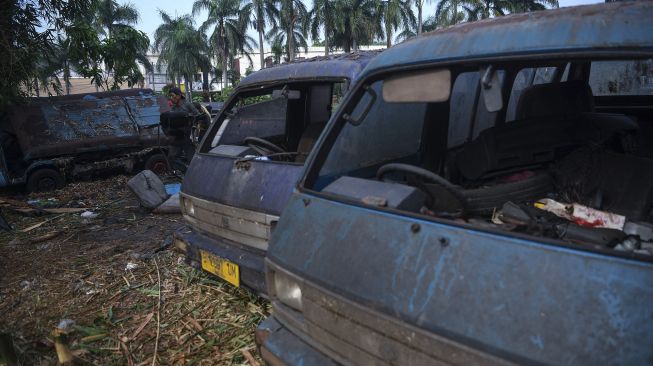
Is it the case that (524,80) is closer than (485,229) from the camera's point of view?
No

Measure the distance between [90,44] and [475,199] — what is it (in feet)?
31.6

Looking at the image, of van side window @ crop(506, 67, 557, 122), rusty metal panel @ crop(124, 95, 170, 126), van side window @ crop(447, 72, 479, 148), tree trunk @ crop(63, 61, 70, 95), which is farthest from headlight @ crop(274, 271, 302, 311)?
tree trunk @ crop(63, 61, 70, 95)

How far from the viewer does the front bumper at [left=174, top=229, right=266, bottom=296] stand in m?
3.18

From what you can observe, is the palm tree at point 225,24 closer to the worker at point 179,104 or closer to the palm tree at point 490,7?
the palm tree at point 490,7

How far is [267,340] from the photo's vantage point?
217 centimetres

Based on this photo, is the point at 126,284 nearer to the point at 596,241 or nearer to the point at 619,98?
the point at 596,241

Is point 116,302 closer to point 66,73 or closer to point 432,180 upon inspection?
point 432,180

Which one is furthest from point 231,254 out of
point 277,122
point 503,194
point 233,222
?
point 503,194

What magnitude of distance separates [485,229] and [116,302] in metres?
3.49

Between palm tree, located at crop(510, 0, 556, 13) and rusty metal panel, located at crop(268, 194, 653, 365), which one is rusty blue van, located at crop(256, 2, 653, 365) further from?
palm tree, located at crop(510, 0, 556, 13)

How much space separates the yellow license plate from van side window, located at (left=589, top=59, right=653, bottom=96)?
3607mm

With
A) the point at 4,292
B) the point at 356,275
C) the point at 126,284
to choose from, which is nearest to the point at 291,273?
the point at 356,275

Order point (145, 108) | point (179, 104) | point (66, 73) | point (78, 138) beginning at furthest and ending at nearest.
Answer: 1. point (66, 73)
2. point (145, 108)
3. point (78, 138)
4. point (179, 104)

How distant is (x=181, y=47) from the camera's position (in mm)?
43000
